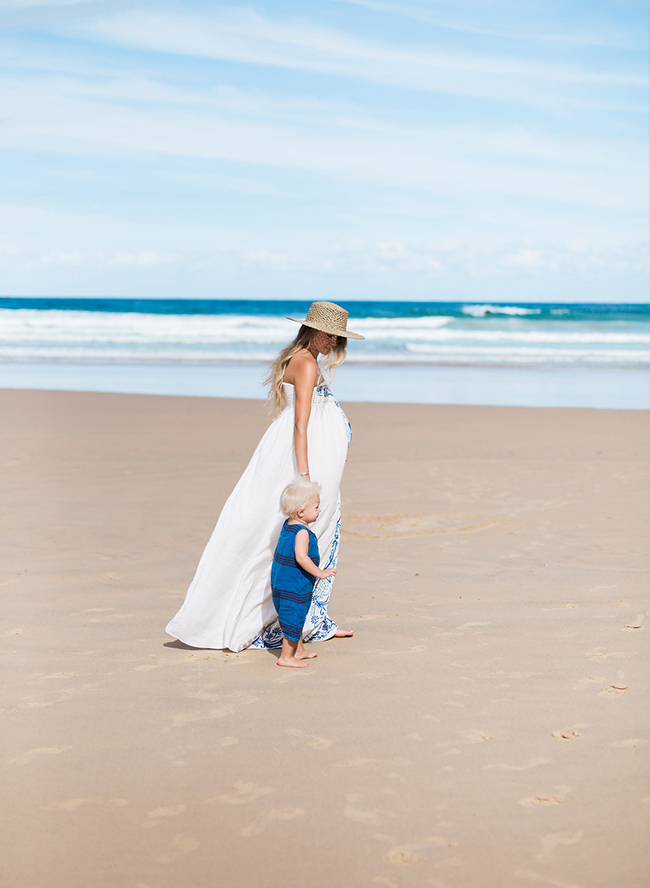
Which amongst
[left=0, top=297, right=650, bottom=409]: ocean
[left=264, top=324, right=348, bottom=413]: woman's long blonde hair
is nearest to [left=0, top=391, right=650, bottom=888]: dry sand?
[left=264, top=324, right=348, bottom=413]: woman's long blonde hair

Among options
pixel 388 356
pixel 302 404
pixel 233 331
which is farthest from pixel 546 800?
pixel 233 331

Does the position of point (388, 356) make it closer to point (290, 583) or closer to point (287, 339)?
point (287, 339)

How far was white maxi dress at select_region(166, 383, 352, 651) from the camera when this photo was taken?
4.02m

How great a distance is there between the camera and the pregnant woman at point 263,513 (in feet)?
13.2

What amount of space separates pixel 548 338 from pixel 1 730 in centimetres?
3225

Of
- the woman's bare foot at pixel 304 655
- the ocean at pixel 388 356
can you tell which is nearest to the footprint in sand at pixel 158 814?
the woman's bare foot at pixel 304 655

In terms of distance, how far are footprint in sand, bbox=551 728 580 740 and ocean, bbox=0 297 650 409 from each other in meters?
7.52

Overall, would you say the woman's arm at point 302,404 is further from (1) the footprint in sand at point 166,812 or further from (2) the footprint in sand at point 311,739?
(1) the footprint in sand at point 166,812

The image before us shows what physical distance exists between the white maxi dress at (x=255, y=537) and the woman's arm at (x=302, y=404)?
99 mm

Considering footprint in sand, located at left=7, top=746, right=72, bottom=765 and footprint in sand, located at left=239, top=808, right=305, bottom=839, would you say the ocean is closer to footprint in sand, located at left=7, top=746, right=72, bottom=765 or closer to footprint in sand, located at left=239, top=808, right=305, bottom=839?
footprint in sand, located at left=7, top=746, right=72, bottom=765

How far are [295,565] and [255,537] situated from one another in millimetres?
271

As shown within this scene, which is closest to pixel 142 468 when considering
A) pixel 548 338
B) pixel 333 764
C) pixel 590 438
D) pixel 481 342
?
pixel 590 438

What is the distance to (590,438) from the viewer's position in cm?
1095

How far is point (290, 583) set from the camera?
3.89 m
